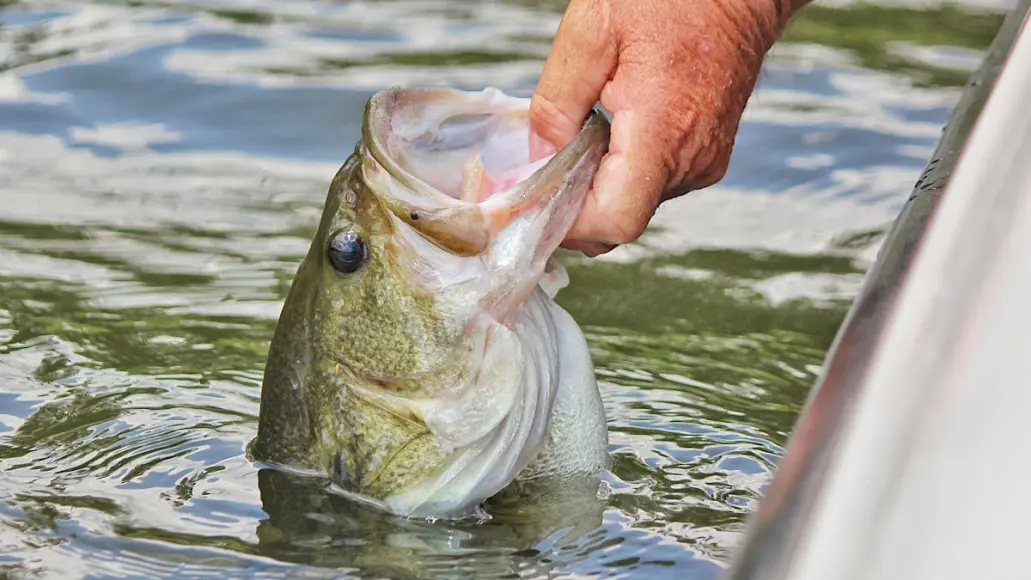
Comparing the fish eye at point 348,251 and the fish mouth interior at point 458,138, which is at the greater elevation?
the fish mouth interior at point 458,138

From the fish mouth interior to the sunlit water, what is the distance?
71 cm

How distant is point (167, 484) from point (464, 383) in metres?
0.82

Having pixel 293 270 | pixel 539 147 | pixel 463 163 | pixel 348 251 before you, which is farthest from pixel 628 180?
pixel 293 270

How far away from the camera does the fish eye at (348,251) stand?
10.9ft

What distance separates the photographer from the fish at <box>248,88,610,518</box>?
3262 mm

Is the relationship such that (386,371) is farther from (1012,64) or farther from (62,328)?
(62,328)

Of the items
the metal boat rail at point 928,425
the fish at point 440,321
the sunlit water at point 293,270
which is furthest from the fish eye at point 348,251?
the metal boat rail at point 928,425

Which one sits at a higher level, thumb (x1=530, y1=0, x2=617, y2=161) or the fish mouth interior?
thumb (x1=530, y1=0, x2=617, y2=161)

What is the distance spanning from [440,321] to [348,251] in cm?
24

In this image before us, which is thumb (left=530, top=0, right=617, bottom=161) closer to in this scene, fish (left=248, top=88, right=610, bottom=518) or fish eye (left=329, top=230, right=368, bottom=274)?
fish (left=248, top=88, right=610, bottom=518)

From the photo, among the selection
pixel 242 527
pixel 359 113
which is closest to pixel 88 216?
pixel 359 113

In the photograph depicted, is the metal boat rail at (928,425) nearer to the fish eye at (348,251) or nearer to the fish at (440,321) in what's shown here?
the fish at (440,321)

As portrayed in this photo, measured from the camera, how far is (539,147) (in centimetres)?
344

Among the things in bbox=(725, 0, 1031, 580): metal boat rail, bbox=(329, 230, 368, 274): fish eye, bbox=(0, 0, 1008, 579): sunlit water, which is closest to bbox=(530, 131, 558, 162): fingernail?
bbox=(329, 230, 368, 274): fish eye
